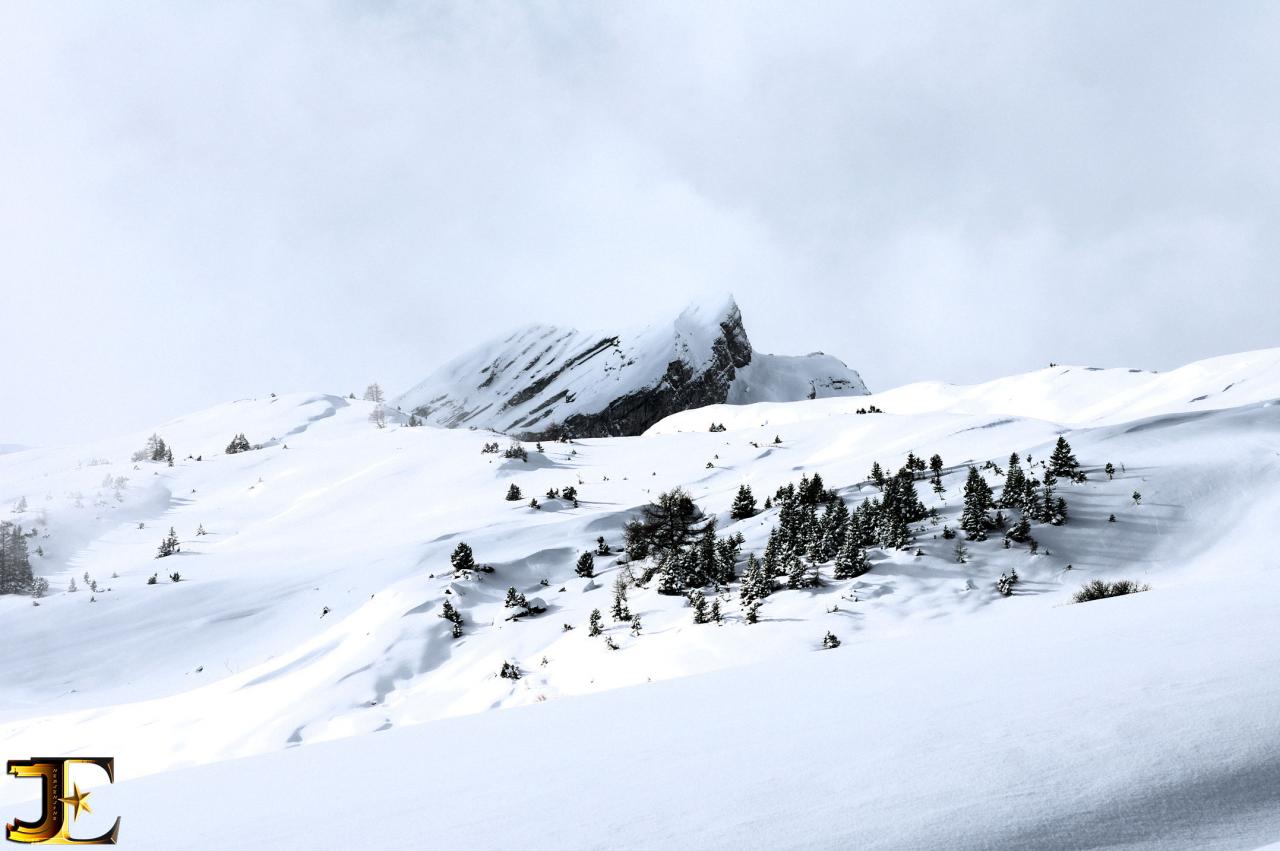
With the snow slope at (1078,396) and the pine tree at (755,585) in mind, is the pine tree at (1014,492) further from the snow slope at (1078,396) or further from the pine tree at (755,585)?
the snow slope at (1078,396)

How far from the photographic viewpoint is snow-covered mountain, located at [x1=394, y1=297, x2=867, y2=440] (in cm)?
12744

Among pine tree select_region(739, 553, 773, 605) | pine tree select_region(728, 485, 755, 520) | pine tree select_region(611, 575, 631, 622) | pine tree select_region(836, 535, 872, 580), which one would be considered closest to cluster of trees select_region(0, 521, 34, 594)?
pine tree select_region(611, 575, 631, 622)

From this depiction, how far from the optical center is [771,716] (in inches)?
160

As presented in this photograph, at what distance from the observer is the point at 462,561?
18938 mm

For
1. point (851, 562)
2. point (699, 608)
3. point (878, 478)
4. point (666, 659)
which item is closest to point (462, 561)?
point (699, 608)

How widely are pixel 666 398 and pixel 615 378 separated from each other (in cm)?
1173

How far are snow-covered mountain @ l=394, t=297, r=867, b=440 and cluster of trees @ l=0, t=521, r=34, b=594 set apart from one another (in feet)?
300

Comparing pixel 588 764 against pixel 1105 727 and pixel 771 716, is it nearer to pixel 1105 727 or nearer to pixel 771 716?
pixel 771 716

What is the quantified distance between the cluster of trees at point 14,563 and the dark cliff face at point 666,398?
86.1 metres

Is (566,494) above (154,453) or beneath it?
beneath

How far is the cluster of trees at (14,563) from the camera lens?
22.8m

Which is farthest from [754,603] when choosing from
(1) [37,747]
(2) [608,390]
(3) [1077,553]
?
(2) [608,390]

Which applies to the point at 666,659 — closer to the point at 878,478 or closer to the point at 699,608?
the point at 699,608

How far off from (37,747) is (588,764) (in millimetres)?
15460
